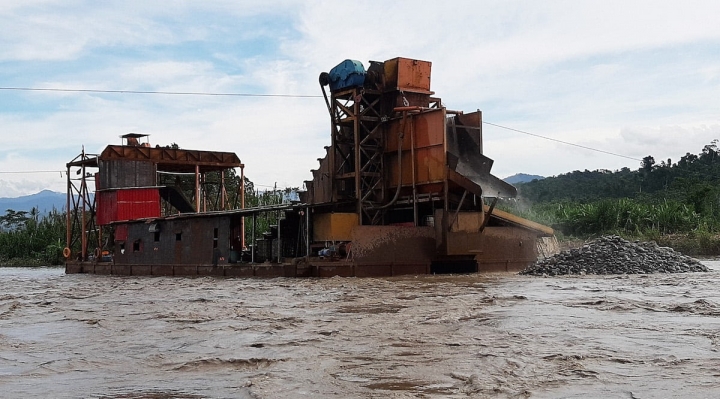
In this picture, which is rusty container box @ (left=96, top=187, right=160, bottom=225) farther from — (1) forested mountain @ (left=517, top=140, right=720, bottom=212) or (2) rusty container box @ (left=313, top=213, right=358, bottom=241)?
(1) forested mountain @ (left=517, top=140, right=720, bottom=212)

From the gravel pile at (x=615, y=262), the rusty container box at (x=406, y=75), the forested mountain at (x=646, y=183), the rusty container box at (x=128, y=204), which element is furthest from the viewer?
the forested mountain at (x=646, y=183)

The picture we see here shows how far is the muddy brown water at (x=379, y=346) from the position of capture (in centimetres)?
539

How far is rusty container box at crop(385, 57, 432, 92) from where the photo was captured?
22.5m

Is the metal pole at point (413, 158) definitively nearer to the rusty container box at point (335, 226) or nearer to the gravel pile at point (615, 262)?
the rusty container box at point (335, 226)

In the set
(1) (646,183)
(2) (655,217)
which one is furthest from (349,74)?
(1) (646,183)

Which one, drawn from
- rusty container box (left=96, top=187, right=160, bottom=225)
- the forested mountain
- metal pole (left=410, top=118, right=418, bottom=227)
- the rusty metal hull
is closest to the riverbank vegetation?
the forested mountain

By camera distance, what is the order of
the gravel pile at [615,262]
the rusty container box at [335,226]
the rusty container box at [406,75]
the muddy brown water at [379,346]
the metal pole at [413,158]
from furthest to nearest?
the rusty container box at [406,75]
the rusty container box at [335,226]
the metal pole at [413,158]
the gravel pile at [615,262]
the muddy brown water at [379,346]

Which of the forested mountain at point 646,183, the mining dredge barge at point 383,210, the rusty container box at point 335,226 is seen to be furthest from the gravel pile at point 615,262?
the forested mountain at point 646,183

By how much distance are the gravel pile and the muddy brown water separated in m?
5.57

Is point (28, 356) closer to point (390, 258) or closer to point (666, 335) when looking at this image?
point (666, 335)

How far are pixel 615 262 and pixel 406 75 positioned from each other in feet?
27.4

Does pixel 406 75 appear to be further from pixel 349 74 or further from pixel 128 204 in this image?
pixel 128 204

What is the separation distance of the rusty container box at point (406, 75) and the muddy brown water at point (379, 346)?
408 inches

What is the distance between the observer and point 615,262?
19.4 meters
